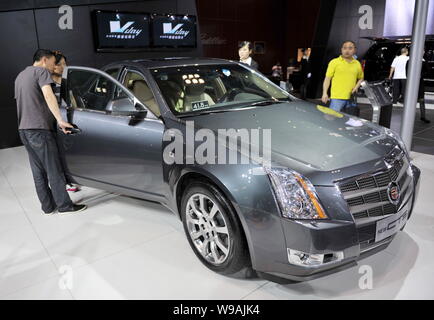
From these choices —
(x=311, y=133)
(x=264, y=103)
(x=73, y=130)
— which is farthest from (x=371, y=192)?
(x=73, y=130)

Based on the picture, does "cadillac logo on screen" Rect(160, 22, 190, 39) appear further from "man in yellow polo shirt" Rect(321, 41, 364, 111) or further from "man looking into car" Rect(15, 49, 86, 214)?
"man looking into car" Rect(15, 49, 86, 214)

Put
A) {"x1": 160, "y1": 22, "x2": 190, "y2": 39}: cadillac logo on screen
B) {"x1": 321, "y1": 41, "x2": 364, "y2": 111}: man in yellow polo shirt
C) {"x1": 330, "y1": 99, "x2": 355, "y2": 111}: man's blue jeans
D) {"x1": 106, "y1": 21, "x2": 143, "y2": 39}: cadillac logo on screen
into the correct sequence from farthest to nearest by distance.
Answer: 1. {"x1": 160, "y1": 22, "x2": 190, "y2": 39}: cadillac logo on screen
2. {"x1": 106, "y1": 21, "x2": 143, "y2": 39}: cadillac logo on screen
3. {"x1": 330, "y1": 99, "x2": 355, "y2": 111}: man's blue jeans
4. {"x1": 321, "y1": 41, "x2": 364, "y2": 111}: man in yellow polo shirt

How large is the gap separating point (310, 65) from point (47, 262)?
10417 millimetres

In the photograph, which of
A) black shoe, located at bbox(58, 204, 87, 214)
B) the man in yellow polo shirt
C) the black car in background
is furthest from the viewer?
the black car in background

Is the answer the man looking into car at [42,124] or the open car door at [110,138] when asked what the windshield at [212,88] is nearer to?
the open car door at [110,138]

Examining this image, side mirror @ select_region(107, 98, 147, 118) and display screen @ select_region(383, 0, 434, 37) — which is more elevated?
display screen @ select_region(383, 0, 434, 37)

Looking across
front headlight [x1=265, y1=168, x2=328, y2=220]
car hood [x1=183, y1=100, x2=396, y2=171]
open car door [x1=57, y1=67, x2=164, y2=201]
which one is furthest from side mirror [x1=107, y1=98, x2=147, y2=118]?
front headlight [x1=265, y1=168, x2=328, y2=220]

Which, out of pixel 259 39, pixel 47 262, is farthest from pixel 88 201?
pixel 259 39

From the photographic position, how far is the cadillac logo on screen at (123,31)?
24.3ft

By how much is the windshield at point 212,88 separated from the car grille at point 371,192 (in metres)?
1.21

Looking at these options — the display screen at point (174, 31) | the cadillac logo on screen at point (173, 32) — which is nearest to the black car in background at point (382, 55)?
A: the display screen at point (174, 31)

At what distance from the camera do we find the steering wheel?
3.02 m

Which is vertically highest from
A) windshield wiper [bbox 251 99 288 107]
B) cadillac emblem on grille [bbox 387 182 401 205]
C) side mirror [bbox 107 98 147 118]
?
side mirror [bbox 107 98 147 118]

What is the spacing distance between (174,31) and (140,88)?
5.87 metres
